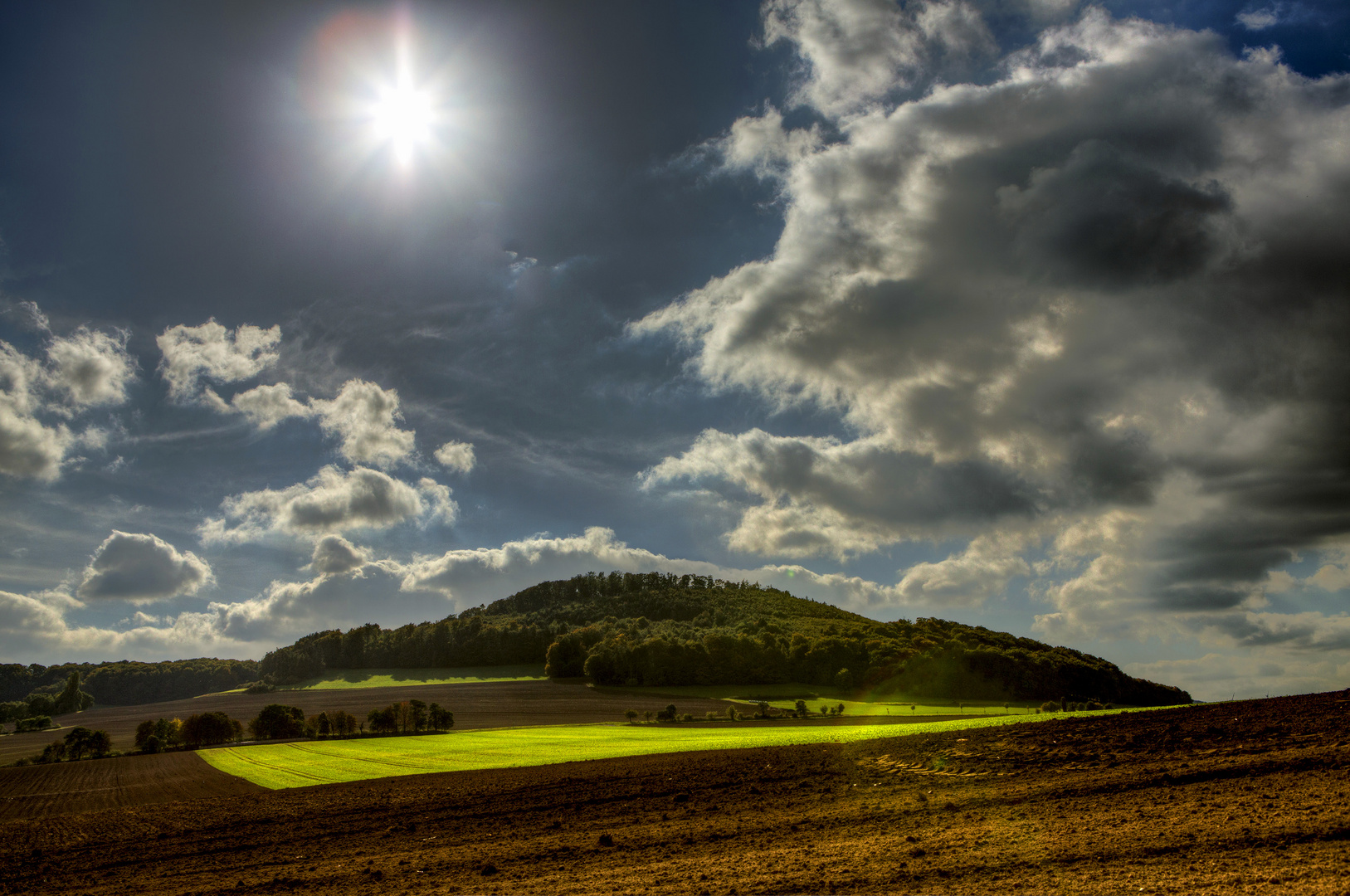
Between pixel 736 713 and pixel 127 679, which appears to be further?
pixel 127 679

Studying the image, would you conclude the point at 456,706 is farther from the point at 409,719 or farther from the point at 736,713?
the point at 736,713

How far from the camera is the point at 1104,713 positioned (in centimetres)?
2775

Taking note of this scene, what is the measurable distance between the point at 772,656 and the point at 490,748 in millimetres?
74928

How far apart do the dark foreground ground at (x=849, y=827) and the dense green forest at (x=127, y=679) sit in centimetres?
17202

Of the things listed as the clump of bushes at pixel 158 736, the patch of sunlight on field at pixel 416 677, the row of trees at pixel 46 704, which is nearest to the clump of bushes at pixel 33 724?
the row of trees at pixel 46 704

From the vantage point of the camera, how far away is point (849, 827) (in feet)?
63.5

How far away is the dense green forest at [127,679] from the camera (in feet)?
529

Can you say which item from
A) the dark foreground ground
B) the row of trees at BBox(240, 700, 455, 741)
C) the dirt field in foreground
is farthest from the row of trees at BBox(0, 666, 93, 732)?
the dark foreground ground

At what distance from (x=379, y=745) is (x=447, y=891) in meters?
53.2

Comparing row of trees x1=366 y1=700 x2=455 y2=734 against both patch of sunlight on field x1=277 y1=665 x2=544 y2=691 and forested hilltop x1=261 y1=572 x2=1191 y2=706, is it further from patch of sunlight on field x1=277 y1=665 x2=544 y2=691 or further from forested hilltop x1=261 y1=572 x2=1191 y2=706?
patch of sunlight on field x1=277 y1=665 x2=544 y2=691

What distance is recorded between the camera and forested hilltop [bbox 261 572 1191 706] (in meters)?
107

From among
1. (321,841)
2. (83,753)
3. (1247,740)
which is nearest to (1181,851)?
(1247,740)

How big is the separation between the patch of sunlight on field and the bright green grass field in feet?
216

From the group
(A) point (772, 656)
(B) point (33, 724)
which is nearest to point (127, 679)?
(B) point (33, 724)
